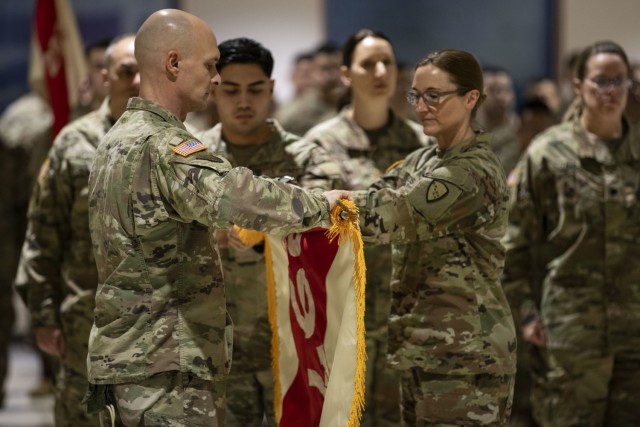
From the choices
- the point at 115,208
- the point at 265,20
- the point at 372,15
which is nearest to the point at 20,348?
the point at 265,20

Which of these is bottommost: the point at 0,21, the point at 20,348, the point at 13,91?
the point at 20,348

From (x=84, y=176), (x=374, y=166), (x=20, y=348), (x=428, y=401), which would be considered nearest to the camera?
(x=428, y=401)

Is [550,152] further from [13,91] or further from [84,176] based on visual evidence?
[13,91]

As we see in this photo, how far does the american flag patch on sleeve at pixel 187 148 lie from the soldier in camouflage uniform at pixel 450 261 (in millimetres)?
614

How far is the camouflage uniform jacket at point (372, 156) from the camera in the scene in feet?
15.3

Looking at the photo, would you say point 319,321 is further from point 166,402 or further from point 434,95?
point 434,95

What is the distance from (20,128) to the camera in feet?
26.1

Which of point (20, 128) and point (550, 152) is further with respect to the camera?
point (20, 128)

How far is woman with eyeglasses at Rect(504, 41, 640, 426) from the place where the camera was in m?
4.62

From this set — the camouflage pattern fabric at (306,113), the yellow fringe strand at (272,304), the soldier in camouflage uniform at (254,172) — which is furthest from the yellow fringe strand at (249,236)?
the camouflage pattern fabric at (306,113)

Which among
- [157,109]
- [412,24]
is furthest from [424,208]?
[412,24]

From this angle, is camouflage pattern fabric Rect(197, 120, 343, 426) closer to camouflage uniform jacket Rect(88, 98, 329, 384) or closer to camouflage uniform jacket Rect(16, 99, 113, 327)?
camouflage uniform jacket Rect(16, 99, 113, 327)

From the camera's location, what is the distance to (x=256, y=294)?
170 inches

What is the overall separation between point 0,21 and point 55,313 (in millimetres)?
6231
